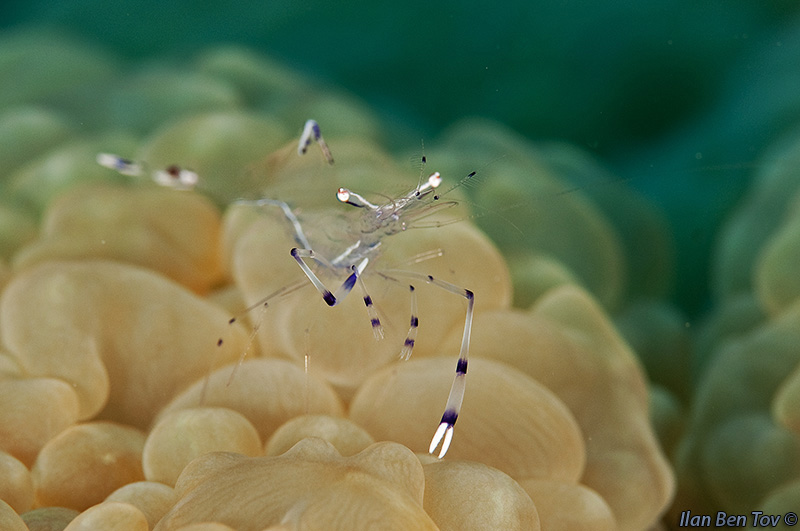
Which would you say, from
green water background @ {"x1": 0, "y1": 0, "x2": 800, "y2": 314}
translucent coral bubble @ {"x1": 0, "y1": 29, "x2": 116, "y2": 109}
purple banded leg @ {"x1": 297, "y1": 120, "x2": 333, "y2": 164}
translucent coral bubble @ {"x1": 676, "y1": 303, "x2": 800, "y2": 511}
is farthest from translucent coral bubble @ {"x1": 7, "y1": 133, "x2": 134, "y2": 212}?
translucent coral bubble @ {"x1": 676, "y1": 303, "x2": 800, "y2": 511}

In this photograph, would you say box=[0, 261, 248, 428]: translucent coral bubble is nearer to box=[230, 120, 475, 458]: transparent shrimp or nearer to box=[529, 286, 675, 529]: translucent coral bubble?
box=[230, 120, 475, 458]: transparent shrimp

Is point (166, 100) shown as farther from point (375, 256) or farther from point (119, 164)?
point (375, 256)

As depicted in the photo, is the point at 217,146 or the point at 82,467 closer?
the point at 82,467

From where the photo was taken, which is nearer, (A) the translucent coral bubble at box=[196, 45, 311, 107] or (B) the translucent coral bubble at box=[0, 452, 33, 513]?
(B) the translucent coral bubble at box=[0, 452, 33, 513]

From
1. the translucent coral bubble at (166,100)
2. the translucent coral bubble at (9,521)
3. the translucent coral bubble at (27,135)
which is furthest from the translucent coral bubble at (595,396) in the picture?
the translucent coral bubble at (27,135)

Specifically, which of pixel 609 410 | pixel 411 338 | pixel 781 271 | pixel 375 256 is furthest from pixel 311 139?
pixel 781 271

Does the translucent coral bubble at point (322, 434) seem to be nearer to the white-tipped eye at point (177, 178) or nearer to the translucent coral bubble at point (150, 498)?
the translucent coral bubble at point (150, 498)
